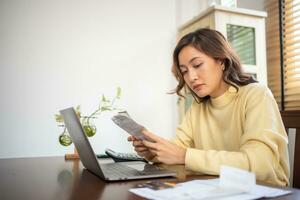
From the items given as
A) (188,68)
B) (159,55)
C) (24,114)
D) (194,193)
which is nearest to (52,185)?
(194,193)

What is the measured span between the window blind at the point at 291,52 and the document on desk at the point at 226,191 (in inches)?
58.4

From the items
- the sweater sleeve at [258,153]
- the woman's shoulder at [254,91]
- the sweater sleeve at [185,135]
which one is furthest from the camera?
the sweater sleeve at [185,135]

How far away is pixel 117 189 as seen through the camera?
2.07 ft

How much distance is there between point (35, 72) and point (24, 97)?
0.18 m

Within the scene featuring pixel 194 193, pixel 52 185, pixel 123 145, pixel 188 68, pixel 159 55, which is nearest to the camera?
pixel 194 193

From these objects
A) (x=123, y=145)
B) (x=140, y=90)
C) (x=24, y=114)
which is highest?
(x=140, y=90)

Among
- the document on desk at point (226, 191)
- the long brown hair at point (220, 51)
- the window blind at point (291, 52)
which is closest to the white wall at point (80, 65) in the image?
the window blind at point (291, 52)

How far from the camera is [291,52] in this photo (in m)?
1.95

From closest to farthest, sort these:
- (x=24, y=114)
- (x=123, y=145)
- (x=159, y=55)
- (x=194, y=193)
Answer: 1. (x=194, y=193)
2. (x=24, y=114)
3. (x=123, y=145)
4. (x=159, y=55)

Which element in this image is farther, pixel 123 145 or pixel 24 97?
pixel 123 145

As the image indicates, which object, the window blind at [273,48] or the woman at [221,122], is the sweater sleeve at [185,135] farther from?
the window blind at [273,48]

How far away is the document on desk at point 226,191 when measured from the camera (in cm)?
52

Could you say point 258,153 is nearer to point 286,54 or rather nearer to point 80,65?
point 286,54

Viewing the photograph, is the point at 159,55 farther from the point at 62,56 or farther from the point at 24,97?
the point at 24,97
